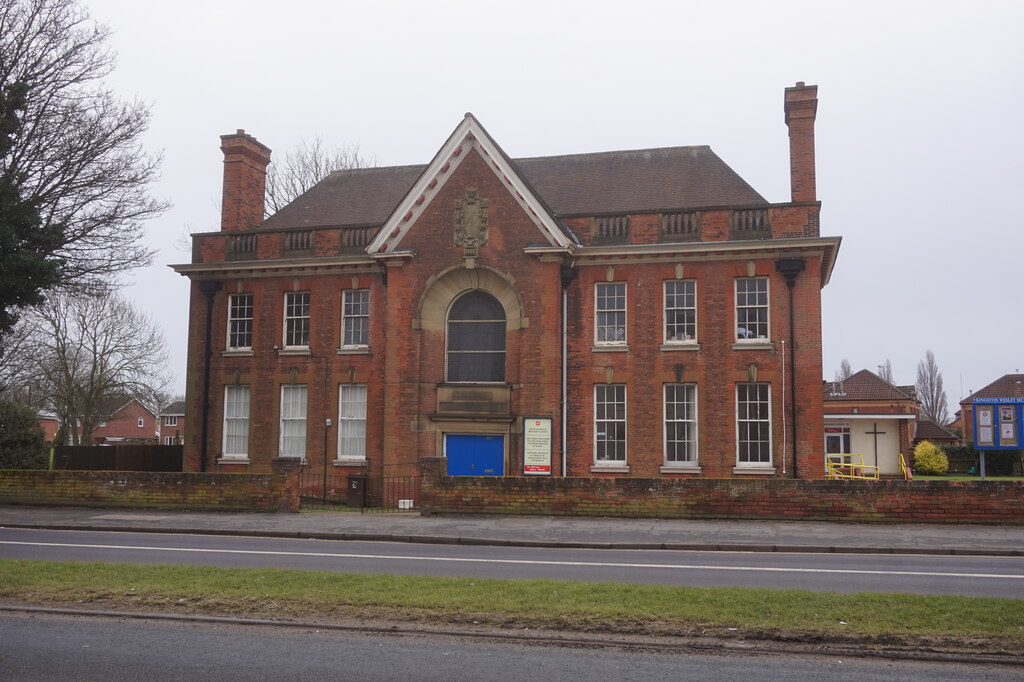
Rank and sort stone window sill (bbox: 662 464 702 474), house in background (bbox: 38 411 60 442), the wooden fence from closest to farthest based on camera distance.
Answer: stone window sill (bbox: 662 464 702 474) < the wooden fence < house in background (bbox: 38 411 60 442)

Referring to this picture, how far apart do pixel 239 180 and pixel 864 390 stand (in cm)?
3884

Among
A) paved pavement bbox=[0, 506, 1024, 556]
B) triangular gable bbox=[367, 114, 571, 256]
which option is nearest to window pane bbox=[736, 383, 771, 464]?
paved pavement bbox=[0, 506, 1024, 556]

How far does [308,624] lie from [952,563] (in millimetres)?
10221

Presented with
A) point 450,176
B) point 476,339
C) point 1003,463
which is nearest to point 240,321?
point 476,339

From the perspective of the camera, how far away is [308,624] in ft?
31.0

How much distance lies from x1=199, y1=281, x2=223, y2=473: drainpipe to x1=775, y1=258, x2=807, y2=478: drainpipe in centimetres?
1848

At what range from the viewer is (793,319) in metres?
25.8

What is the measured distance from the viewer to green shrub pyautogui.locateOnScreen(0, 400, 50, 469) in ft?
88.7

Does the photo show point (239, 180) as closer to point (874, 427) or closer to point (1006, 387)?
point (874, 427)

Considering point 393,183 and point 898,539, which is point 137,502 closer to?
point 393,183

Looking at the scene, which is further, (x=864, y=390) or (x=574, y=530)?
(x=864, y=390)

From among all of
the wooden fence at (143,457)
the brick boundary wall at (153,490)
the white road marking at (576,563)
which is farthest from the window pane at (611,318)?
the wooden fence at (143,457)

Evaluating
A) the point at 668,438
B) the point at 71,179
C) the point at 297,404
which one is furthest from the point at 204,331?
the point at 668,438

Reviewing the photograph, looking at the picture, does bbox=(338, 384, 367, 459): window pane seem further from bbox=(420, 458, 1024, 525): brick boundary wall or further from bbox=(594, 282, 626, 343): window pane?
bbox=(594, 282, 626, 343): window pane
